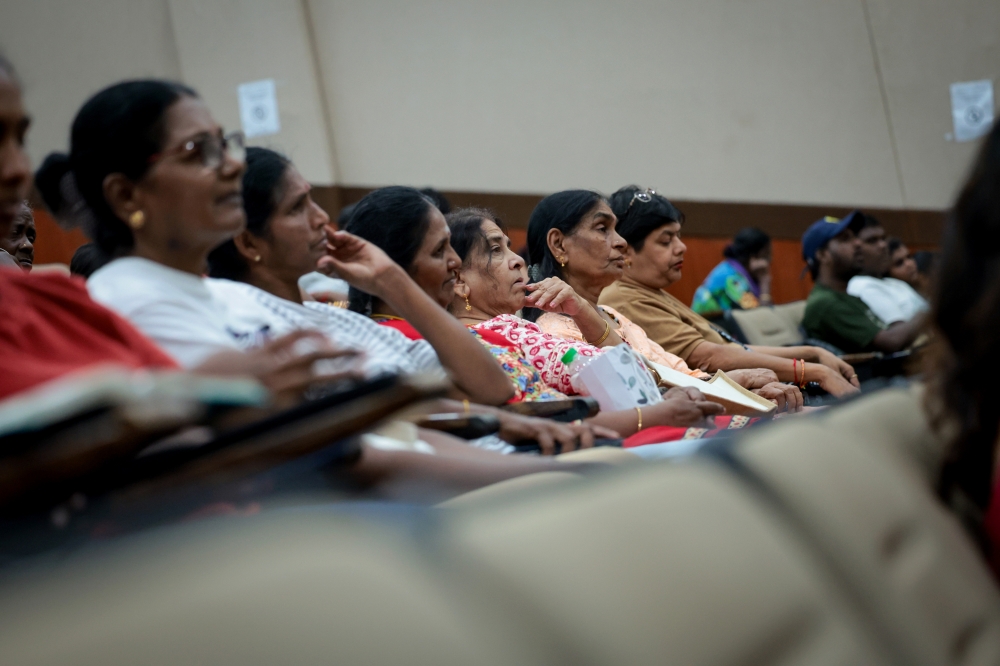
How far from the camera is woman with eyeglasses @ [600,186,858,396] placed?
321 cm

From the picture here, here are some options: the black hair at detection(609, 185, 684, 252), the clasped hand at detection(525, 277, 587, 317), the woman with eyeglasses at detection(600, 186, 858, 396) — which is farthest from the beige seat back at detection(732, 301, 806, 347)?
the clasped hand at detection(525, 277, 587, 317)

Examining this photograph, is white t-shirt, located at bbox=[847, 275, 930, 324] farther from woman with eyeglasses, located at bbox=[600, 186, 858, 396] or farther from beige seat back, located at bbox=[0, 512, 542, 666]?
beige seat back, located at bbox=[0, 512, 542, 666]

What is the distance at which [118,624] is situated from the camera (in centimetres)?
49

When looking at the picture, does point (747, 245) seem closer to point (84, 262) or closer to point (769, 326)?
point (769, 326)

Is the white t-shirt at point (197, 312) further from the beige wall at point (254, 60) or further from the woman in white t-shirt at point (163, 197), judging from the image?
the beige wall at point (254, 60)

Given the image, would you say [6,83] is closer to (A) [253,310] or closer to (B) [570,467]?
(A) [253,310]

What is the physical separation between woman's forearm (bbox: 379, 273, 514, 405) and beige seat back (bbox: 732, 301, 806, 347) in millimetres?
2638

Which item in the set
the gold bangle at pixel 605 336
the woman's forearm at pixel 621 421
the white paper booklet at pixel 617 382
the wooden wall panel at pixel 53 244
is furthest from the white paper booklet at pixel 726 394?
the wooden wall panel at pixel 53 244

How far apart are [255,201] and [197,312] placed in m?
0.53

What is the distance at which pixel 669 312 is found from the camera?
10.9ft

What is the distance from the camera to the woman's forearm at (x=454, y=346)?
74.5 inches

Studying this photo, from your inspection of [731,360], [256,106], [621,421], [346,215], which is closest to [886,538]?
[621,421]

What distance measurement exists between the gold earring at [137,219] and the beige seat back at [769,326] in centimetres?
326

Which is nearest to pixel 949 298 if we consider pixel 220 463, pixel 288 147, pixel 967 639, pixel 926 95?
pixel 967 639
